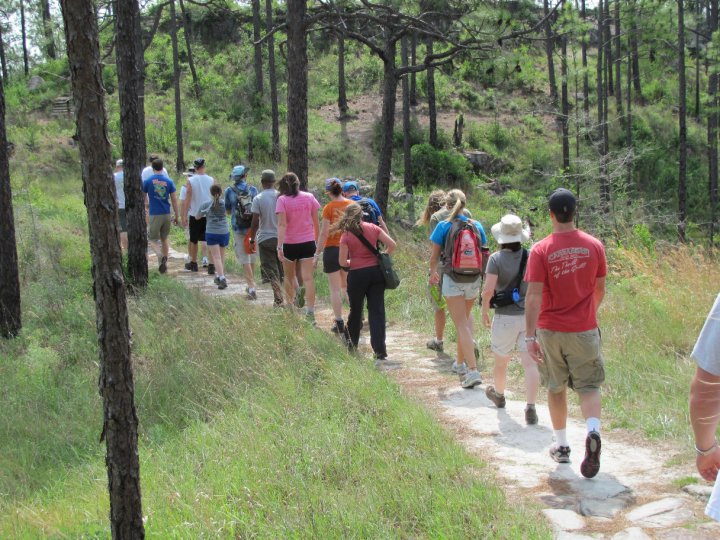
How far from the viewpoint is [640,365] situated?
7254mm

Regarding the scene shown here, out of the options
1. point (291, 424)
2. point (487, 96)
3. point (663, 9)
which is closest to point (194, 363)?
point (291, 424)

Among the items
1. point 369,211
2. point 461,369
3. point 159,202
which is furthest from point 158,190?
point 461,369

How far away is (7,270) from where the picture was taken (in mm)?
10969

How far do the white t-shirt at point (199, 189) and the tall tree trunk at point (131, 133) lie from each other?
0.84 meters

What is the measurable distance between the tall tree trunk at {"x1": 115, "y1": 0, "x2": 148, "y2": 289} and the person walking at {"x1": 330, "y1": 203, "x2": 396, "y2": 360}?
16.9 feet

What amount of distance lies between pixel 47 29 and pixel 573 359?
19.4 meters

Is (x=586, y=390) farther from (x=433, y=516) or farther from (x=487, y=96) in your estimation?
(x=487, y=96)

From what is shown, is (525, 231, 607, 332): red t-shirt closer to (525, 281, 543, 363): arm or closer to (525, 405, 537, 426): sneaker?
(525, 281, 543, 363): arm

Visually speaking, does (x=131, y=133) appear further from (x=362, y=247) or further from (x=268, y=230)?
(x=362, y=247)

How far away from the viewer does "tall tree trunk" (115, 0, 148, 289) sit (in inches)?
446

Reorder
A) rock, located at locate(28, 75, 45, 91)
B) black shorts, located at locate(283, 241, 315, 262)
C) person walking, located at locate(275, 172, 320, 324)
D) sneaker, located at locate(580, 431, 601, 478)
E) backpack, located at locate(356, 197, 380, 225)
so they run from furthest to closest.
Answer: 1. rock, located at locate(28, 75, 45, 91)
2. black shorts, located at locate(283, 241, 315, 262)
3. person walking, located at locate(275, 172, 320, 324)
4. backpack, located at locate(356, 197, 380, 225)
5. sneaker, located at locate(580, 431, 601, 478)

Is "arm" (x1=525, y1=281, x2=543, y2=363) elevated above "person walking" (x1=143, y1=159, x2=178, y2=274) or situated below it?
below

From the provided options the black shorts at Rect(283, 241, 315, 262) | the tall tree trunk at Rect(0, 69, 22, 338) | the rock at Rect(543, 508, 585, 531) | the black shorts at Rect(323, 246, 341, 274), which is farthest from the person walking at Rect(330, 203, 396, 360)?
the tall tree trunk at Rect(0, 69, 22, 338)

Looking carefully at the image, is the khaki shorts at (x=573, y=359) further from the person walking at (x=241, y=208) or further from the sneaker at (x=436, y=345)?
the person walking at (x=241, y=208)
